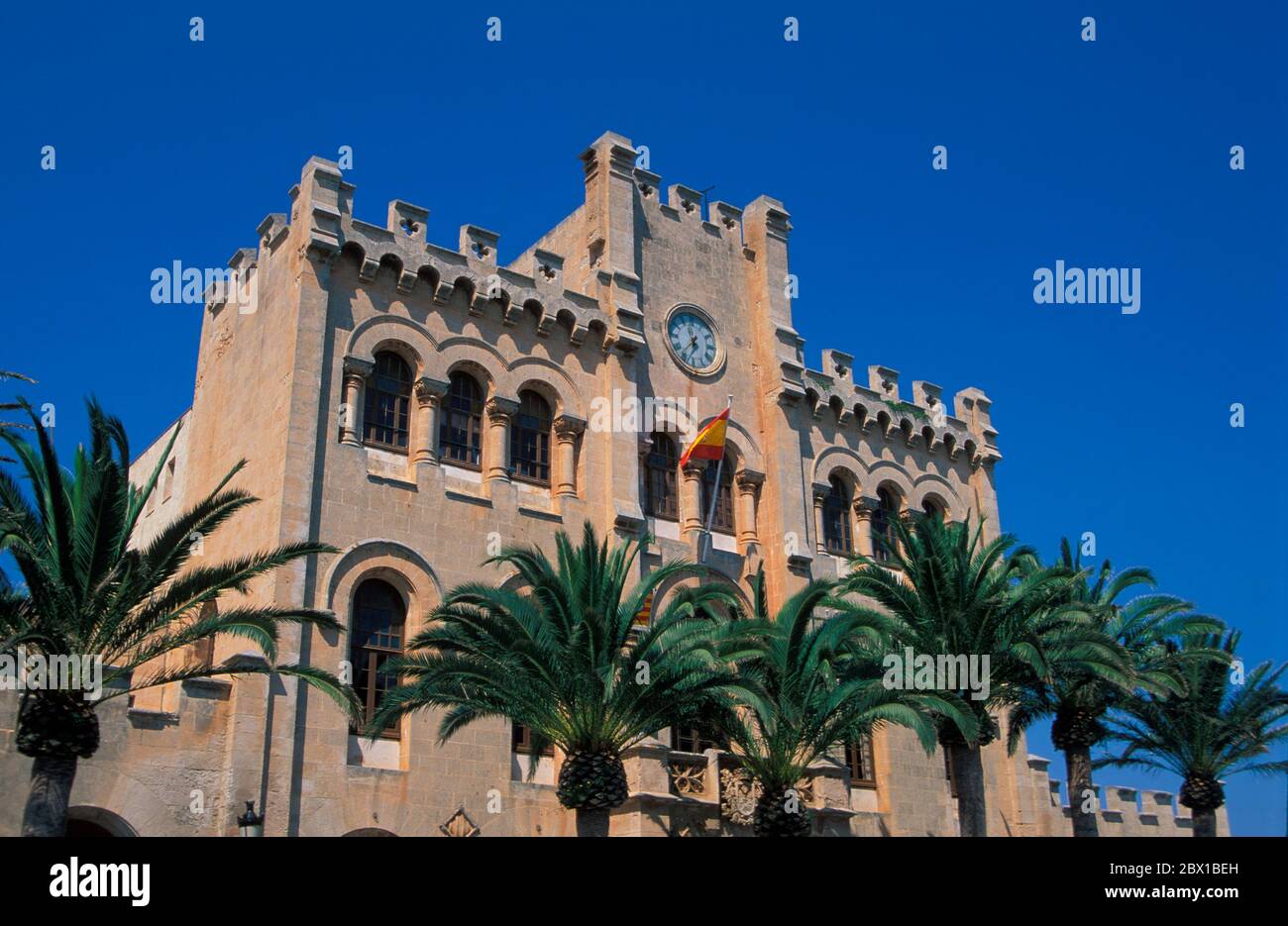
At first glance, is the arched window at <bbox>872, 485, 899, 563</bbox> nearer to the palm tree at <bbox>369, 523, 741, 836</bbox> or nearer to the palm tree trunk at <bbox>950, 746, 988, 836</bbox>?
the palm tree trunk at <bbox>950, 746, 988, 836</bbox>

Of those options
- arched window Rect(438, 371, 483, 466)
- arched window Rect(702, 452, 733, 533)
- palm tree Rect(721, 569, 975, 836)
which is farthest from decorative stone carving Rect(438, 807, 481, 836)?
arched window Rect(702, 452, 733, 533)

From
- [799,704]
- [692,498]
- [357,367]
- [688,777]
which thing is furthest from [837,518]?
[357,367]

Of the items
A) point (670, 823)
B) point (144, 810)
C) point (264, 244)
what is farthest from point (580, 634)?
point (264, 244)

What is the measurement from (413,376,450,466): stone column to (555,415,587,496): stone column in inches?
106

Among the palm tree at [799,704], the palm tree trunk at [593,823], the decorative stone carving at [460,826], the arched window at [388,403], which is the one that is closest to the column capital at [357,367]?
the arched window at [388,403]

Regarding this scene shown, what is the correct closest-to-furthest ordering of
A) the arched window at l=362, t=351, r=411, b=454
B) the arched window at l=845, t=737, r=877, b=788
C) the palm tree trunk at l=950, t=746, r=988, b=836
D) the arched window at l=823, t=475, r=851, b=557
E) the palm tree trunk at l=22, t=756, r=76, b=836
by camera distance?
the palm tree trunk at l=22, t=756, r=76, b=836 < the palm tree trunk at l=950, t=746, r=988, b=836 < the arched window at l=362, t=351, r=411, b=454 < the arched window at l=845, t=737, r=877, b=788 < the arched window at l=823, t=475, r=851, b=557

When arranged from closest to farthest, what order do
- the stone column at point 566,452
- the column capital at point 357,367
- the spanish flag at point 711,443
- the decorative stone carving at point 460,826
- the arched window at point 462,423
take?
the decorative stone carving at point 460,826 → the column capital at point 357,367 → the arched window at point 462,423 → the stone column at point 566,452 → the spanish flag at point 711,443

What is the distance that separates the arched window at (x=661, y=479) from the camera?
95.3ft

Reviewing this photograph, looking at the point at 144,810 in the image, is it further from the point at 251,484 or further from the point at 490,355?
the point at 490,355

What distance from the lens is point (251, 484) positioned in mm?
24906

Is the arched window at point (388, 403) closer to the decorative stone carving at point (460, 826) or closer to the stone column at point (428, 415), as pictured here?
the stone column at point (428, 415)

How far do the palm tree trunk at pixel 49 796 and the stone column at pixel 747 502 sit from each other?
16134 millimetres

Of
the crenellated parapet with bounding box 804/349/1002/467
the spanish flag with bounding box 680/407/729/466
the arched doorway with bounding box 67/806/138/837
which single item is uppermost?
the crenellated parapet with bounding box 804/349/1002/467

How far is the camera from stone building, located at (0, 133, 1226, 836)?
72.3ft
